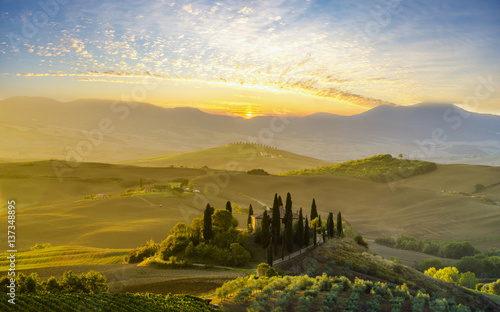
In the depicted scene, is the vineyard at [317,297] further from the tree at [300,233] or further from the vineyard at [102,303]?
the tree at [300,233]

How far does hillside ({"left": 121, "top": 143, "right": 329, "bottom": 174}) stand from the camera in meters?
159

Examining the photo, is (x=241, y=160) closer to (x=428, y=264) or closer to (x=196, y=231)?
(x=428, y=264)

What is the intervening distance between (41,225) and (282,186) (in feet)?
188

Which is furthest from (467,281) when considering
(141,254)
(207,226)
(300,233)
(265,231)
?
(141,254)

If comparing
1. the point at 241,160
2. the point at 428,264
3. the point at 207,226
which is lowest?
the point at 428,264

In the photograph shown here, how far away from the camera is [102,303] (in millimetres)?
20344

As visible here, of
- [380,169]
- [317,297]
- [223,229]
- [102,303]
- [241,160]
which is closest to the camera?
[102,303]

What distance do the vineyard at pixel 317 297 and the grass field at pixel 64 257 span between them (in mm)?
18965

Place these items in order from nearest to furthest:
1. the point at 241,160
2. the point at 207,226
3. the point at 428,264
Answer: the point at 207,226 → the point at 428,264 → the point at 241,160

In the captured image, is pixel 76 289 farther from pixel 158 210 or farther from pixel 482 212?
pixel 482 212

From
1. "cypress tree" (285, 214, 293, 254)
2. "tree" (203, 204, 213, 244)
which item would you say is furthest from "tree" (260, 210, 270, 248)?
"tree" (203, 204, 213, 244)

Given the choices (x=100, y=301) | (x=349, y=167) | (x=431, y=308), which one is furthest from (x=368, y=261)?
(x=349, y=167)

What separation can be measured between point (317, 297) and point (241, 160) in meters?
145

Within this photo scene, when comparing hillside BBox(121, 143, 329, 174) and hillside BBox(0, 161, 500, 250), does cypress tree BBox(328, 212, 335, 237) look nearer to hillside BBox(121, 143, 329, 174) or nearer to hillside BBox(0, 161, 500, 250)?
hillside BBox(0, 161, 500, 250)
